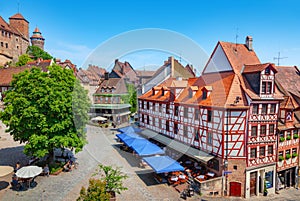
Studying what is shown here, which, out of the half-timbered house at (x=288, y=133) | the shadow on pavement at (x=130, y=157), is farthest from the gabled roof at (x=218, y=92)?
the shadow on pavement at (x=130, y=157)

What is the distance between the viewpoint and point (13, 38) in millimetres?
67812

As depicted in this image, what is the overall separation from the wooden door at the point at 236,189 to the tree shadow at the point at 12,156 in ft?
61.3

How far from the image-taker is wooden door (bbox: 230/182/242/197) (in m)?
18.3

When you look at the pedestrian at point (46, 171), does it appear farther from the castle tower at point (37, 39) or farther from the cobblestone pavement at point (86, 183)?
the castle tower at point (37, 39)

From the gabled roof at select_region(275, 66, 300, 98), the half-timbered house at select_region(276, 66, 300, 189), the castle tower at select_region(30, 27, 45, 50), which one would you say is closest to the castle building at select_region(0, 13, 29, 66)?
the castle tower at select_region(30, 27, 45, 50)

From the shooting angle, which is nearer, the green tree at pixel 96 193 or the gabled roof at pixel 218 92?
the green tree at pixel 96 193

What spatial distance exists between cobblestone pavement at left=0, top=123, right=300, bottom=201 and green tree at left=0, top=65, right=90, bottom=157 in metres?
2.55

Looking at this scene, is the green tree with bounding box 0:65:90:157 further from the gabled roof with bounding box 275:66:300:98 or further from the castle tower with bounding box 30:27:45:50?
the castle tower with bounding box 30:27:45:50

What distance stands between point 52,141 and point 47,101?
3157 mm

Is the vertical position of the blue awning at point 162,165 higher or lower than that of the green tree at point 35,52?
lower

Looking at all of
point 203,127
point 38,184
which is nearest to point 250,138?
point 203,127

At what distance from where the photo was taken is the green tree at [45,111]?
16766 mm

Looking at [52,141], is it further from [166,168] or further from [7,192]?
[166,168]

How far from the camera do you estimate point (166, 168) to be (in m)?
17.6
